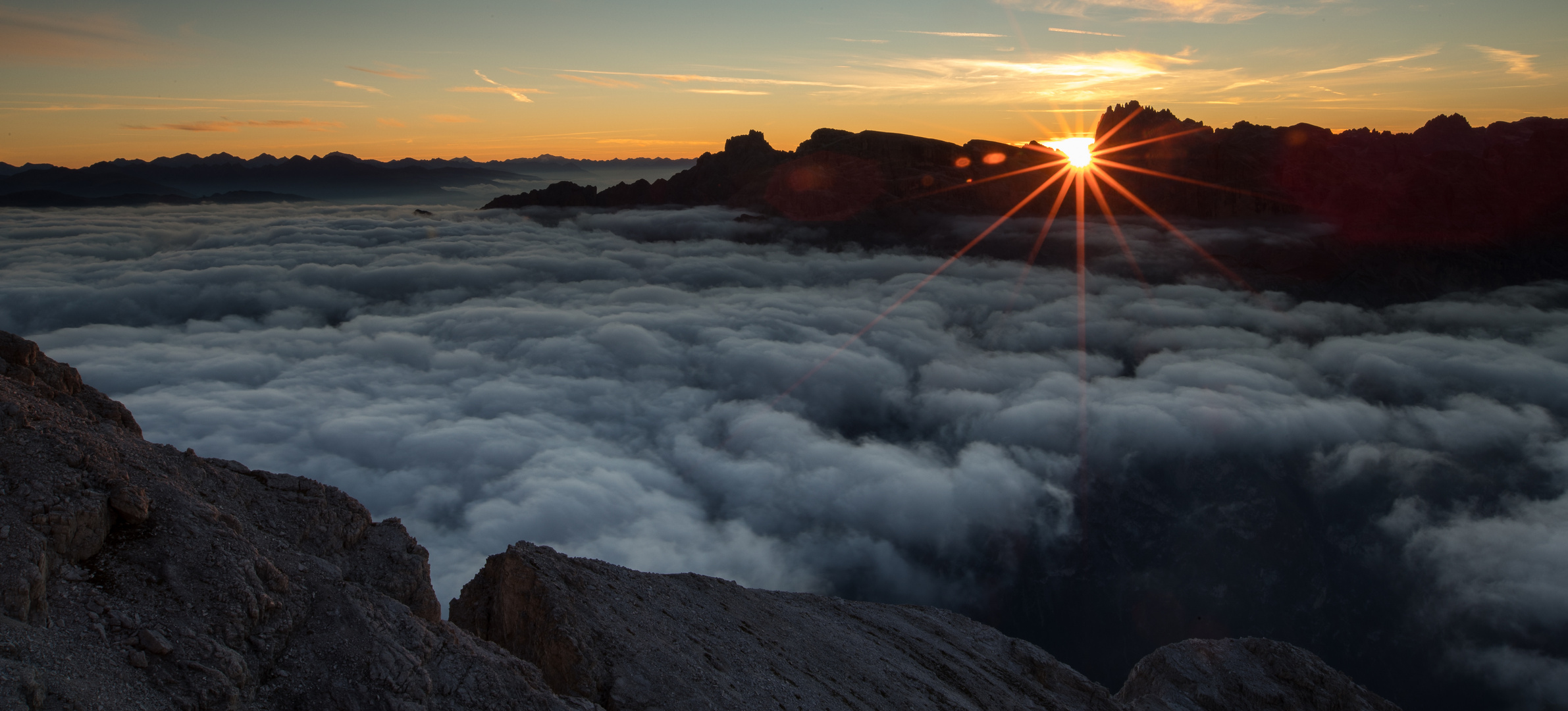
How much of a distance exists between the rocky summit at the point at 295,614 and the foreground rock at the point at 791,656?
8 cm

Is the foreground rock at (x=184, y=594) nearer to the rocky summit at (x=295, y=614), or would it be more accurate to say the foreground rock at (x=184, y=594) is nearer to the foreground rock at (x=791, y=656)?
the rocky summit at (x=295, y=614)

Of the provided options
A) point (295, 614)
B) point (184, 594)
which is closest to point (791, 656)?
point (295, 614)

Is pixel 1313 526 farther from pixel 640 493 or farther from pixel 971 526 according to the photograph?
pixel 640 493

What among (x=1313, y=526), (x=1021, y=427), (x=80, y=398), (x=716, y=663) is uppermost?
(x=80, y=398)

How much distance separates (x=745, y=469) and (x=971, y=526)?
4842cm

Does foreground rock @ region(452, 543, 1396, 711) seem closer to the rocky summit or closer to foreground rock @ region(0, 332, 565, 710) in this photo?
the rocky summit

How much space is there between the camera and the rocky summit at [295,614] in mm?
9195

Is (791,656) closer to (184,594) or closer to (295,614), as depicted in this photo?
(295,614)

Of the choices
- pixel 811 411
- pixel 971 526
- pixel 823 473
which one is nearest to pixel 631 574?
pixel 823 473

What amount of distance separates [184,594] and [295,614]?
1.44 meters

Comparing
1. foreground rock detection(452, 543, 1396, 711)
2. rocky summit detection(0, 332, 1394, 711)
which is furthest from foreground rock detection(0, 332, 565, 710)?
foreground rock detection(452, 543, 1396, 711)

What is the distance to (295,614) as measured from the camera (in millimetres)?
11219

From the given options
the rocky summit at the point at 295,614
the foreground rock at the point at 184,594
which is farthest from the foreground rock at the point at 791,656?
the foreground rock at the point at 184,594

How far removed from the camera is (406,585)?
45.7ft
